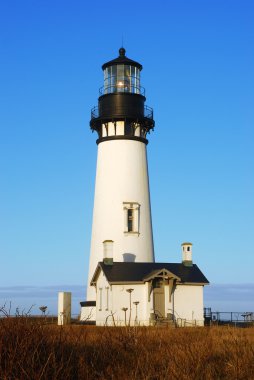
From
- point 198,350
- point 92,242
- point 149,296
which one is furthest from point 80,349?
point 92,242

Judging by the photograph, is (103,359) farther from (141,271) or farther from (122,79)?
(122,79)

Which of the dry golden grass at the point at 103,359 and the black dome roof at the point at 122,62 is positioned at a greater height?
the black dome roof at the point at 122,62

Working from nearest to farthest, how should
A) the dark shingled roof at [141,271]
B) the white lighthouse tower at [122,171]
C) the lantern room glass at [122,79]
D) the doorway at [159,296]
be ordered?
the doorway at [159,296] < the dark shingled roof at [141,271] < the white lighthouse tower at [122,171] < the lantern room glass at [122,79]

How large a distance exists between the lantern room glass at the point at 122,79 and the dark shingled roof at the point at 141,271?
37.1 ft

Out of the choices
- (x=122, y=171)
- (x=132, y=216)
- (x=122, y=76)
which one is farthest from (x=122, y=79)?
(x=132, y=216)

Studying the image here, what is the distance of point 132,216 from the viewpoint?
120 feet

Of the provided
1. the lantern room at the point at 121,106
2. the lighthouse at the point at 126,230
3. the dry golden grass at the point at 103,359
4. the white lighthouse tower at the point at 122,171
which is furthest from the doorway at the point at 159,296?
the dry golden grass at the point at 103,359

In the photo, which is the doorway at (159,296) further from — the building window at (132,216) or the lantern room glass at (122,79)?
the lantern room glass at (122,79)

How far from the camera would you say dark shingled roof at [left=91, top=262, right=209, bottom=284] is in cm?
3262

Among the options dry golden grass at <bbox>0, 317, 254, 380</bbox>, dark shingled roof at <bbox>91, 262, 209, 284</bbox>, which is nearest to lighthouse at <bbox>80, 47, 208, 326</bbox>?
dark shingled roof at <bbox>91, 262, 209, 284</bbox>

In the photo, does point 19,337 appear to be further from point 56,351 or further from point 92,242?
point 92,242

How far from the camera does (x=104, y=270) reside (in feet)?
109

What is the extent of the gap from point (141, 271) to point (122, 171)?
6.82 meters

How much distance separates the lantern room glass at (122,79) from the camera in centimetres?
3834
